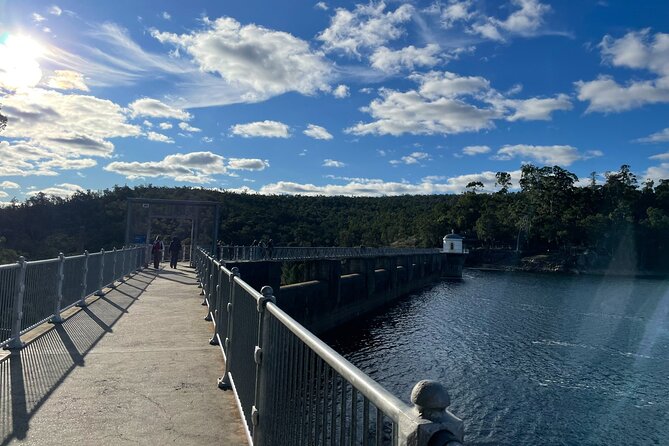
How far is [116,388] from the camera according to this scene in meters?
5.89

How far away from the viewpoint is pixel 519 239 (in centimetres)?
11881

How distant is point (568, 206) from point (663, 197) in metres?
28.9

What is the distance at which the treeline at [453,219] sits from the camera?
7012 centimetres

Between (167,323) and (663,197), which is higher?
(663,197)

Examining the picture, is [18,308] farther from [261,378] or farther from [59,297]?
[261,378]

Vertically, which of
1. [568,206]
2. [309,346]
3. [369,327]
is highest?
[568,206]

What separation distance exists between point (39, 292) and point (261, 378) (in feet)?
22.2

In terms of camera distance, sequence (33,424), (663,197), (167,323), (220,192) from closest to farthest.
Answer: (33,424)
(167,323)
(220,192)
(663,197)

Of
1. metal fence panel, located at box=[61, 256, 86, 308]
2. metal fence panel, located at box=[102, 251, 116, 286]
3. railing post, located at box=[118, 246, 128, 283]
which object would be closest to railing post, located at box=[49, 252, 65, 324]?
metal fence panel, located at box=[61, 256, 86, 308]

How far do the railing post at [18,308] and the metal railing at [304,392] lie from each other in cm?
365

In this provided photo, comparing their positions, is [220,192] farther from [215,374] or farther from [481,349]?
[215,374]

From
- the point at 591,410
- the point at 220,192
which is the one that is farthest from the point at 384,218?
the point at 591,410

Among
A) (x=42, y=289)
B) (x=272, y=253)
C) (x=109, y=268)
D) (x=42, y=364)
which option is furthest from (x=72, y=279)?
(x=272, y=253)

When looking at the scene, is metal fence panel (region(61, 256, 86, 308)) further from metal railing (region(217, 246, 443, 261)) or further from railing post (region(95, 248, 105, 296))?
metal railing (region(217, 246, 443, 261))
